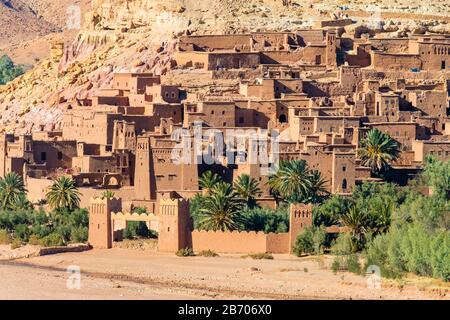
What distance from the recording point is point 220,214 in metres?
71.8

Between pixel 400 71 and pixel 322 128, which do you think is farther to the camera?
pixel 400 71

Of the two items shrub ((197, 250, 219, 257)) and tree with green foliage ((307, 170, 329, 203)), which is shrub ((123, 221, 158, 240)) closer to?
shrub ((197, 250, 219, 257))

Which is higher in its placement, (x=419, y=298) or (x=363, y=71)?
(x=363, y=71)

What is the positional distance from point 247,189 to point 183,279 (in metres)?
6.31

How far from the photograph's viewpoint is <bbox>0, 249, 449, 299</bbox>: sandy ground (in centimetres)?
6575

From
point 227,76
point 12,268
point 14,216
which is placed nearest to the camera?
point 12,268

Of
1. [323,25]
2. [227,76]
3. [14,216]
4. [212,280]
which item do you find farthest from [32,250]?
[323,25]

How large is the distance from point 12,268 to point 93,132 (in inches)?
436

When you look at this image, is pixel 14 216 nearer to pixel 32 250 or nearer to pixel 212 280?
pixel 32 250

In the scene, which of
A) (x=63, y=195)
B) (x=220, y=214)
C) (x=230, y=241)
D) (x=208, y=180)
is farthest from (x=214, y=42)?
(x=230, y=241)

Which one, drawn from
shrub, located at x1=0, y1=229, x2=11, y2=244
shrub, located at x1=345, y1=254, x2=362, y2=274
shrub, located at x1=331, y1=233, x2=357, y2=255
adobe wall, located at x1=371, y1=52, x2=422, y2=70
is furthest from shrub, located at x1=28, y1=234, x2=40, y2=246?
adobe wall, located at x1=371, y1=52, x2=422, y2=70

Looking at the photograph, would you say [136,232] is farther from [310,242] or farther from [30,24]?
[30,24]

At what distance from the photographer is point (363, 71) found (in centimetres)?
8406

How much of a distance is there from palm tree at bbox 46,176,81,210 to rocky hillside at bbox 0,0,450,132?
9373 millimetres
